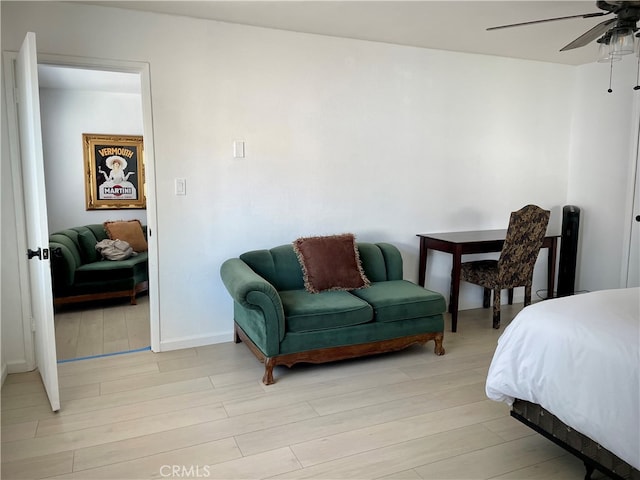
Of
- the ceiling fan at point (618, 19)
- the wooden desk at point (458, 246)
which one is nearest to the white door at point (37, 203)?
the ceiling fan at point (618, 19)

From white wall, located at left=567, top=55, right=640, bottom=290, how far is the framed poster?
16.3 feet

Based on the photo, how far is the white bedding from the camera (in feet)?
5.61

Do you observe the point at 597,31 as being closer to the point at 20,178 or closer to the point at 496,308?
the point at 496,308

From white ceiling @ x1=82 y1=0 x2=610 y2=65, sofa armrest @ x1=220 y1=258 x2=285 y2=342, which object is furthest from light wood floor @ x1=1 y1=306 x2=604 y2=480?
white ceiling @ x1=82 y1=0 x2=610 y2=65

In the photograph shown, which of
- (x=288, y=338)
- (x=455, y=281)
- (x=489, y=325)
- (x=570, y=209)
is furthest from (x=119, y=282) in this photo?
(x=570, y=209)

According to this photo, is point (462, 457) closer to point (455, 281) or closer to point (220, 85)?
point (455, 281)

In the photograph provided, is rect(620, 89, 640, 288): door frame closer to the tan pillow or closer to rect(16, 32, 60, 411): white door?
rect(16, 32, 60, 411): white door

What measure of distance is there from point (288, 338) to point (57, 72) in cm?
368

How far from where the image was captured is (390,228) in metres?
4.20

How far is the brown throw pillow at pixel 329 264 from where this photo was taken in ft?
11.4

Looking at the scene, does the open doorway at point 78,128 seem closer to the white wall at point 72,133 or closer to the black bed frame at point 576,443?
the white wall at point 72,133

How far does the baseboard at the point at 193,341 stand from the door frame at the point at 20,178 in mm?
65

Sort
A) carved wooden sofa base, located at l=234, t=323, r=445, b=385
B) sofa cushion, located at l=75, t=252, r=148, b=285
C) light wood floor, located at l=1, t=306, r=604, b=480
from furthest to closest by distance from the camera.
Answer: sofa cushion, located at l=75, t=252, r=148, b=285 < carved wooden sofa base, located at l=234, t=323, r=445, b=385 < light wood floor, located at l=1, t=306, r=604, b=480

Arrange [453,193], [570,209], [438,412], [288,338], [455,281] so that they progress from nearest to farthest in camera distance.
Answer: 1. [438,412]
2. [288,338]
3. [455,281]
4. [453,193]
5. [570,209]
